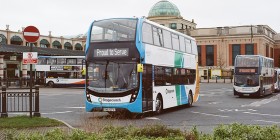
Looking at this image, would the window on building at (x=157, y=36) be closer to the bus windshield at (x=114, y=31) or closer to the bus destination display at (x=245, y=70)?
the bus windshield at (x=114, y=31)

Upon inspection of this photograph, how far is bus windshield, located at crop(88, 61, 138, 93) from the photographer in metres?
16.2

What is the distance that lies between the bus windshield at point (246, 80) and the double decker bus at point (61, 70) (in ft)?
63.5

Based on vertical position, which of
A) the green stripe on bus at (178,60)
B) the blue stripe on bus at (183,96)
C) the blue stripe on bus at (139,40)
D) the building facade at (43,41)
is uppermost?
the building facade at (43,41)

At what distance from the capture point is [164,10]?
327 feet

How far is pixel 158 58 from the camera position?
18.1 m

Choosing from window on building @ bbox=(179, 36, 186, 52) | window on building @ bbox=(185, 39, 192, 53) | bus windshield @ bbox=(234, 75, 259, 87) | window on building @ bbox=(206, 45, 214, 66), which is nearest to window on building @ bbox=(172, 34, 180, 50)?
window on building @ bbox=(179, 36, 186, 52)

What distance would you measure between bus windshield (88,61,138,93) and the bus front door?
0.52m

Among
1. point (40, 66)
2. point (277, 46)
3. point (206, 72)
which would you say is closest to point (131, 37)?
point (40, 66)

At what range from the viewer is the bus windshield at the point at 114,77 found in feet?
53.3

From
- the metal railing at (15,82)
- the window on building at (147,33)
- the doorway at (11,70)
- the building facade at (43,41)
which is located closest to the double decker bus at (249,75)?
the window on building at (147,33)

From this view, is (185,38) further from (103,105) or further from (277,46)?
(277,46)

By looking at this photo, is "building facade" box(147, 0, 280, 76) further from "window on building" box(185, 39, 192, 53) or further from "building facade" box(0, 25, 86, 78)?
"window on building" box(185, 39, 192, 53)

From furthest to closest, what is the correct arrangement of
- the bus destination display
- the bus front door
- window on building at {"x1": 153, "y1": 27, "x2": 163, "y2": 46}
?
1. the bus destination display
2. window on building at {"x1": 153, "y1": 27, "x2": 163, "y2": 46}
3. the bus front door

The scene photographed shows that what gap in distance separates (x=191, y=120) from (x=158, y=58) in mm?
3304
